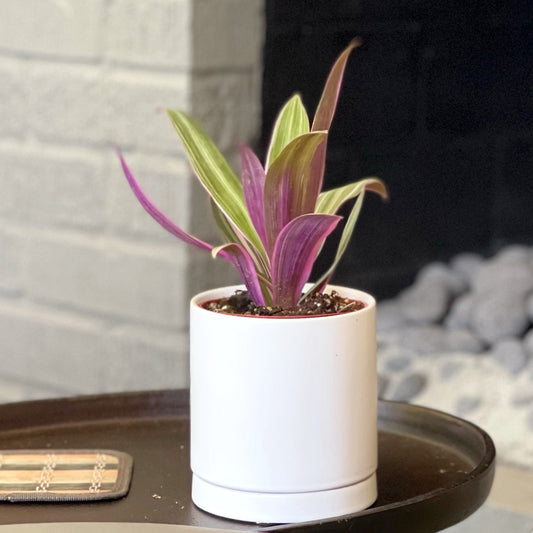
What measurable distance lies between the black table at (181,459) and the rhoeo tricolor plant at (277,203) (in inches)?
5.5

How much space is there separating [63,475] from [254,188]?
0.74 feet

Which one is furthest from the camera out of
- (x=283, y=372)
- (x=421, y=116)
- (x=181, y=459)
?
(x=421, y=116)

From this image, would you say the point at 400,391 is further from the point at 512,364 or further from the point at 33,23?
the point at 33,23

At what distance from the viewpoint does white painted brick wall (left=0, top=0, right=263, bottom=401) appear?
134cm

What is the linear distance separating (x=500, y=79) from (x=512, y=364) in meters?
0.54

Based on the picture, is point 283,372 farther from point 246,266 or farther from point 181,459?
point 181,459

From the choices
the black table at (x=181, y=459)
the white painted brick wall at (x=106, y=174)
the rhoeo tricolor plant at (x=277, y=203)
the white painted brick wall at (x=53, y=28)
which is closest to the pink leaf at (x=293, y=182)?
the rhoeo tricolor plant at (x=277, y=203)

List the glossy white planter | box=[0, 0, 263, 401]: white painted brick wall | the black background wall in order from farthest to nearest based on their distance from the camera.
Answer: the black background wall
box=[0, 0, 263, 401]: white painted brick wall
the glossy white planter

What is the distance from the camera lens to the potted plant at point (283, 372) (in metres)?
0.64

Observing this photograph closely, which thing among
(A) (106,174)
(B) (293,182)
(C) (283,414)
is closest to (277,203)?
(B) (293,182)

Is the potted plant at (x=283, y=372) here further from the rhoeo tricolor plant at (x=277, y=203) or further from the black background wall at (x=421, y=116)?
the black background wall at (x=421, y=116)

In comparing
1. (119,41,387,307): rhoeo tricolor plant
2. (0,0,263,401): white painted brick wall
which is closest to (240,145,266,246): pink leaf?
(119,41,387,307): rhoeo tricolor plant

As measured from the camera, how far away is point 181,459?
0.78 meters

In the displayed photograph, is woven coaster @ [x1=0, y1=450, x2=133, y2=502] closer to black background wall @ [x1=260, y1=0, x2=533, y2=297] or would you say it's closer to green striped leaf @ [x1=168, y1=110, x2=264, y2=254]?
green striped leaf @ [x1=168, y1=110, x2=264, y2=254]
